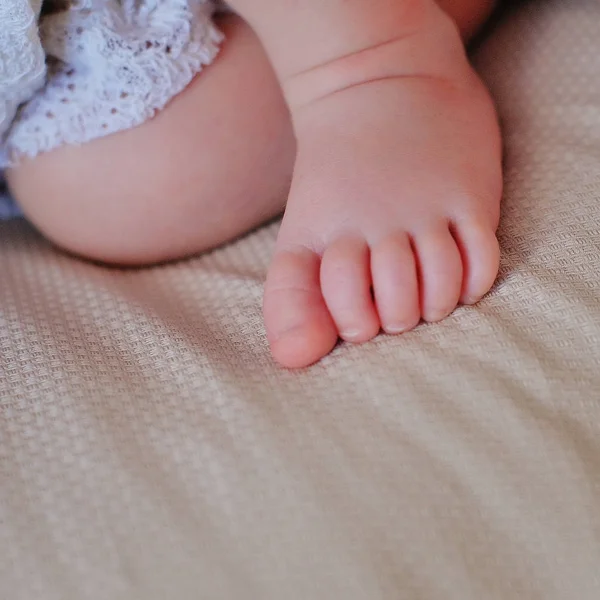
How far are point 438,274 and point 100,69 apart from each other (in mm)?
265

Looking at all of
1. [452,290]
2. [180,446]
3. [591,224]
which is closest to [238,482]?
[180,446]

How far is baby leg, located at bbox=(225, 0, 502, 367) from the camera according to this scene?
39cm

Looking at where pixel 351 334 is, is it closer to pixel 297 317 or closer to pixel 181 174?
pixel 297 317

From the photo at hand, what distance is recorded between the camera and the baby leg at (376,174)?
0.39 meters

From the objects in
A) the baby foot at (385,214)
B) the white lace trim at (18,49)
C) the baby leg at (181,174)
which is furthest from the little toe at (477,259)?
the white lace trim at (18,49)

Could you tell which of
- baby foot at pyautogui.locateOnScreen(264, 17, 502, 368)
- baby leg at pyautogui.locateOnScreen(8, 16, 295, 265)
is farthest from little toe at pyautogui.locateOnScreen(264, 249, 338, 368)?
A: baby leg at pyautogui.locateOnScreen(8, 16, 295, 265)

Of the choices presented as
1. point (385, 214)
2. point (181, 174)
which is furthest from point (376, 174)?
point (181, 174)

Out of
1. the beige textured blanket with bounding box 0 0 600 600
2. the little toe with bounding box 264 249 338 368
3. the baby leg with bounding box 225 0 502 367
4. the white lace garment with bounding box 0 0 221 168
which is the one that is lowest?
the beige textured blanket with bounding box 0 0 600 600

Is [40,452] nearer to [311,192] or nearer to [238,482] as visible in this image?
[238,482]

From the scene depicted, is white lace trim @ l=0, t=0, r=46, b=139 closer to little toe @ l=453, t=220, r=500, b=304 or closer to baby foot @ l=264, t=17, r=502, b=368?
baby foot @ l=264, t=17, r=502, b=368

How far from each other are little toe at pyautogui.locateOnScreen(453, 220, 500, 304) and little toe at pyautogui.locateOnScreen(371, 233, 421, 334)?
30 millimetres

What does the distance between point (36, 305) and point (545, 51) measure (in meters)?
0.42

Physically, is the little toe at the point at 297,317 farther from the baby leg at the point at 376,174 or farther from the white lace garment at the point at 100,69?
the white lace garment at the point at 100,69

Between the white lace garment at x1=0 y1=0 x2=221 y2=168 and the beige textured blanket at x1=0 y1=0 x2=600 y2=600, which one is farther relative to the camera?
the white lace garment at x1=0 y1=0 x2=221 y2=168
